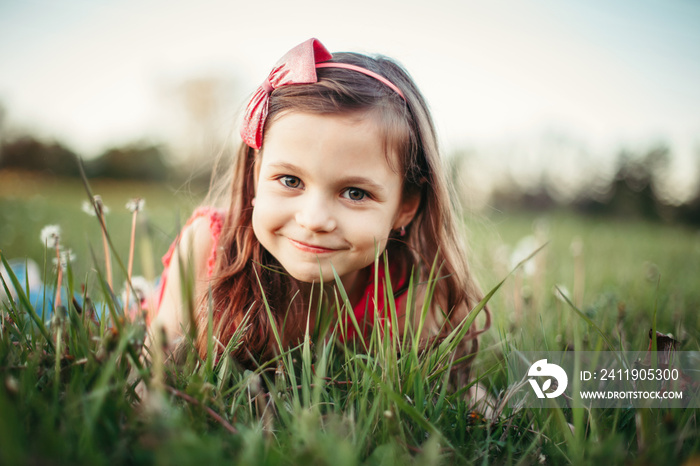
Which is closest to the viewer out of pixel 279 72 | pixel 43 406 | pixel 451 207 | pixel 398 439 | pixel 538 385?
pixel 43 406

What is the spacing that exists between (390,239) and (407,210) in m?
0.15

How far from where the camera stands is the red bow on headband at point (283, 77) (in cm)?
174

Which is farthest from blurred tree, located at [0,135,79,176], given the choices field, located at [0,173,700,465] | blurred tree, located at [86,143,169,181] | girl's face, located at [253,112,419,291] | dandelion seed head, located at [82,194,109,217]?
field, located at [0,173,700,465]

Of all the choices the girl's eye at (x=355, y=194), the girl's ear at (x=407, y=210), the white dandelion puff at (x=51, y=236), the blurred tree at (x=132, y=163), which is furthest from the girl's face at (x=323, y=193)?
the blurred tree at (x=132, y=163)

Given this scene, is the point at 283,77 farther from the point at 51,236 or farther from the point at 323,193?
the point at 51,236

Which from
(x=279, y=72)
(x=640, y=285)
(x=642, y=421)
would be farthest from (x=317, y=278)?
(x=640, y=285)

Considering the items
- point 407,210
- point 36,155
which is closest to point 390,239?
point 407,210

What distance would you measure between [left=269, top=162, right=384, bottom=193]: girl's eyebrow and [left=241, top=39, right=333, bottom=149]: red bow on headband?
0.26 meters

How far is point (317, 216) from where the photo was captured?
4.99 feet

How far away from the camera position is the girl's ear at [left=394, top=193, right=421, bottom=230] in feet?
6.39

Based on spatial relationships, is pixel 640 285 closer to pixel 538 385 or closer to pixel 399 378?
pixel 538 385

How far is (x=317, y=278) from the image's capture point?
1.68m

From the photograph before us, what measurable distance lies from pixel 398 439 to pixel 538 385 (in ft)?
1.72

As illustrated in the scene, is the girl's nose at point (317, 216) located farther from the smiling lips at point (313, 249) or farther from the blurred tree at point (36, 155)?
the blurred tree at point (36, 155)
